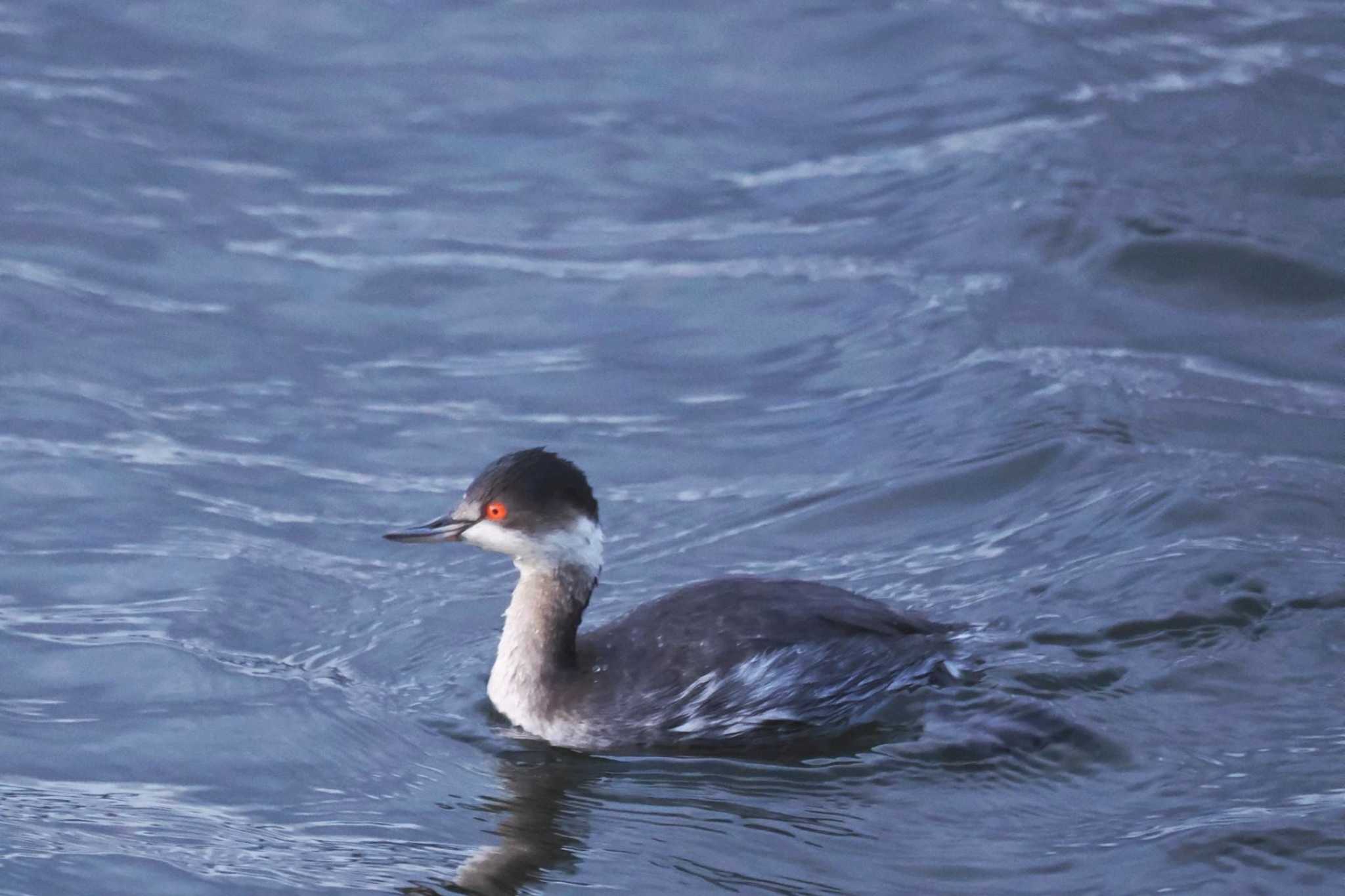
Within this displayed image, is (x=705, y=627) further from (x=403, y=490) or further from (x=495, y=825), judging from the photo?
(x=403, y=490)

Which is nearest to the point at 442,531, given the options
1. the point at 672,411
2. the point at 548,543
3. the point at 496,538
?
the point at 496,538

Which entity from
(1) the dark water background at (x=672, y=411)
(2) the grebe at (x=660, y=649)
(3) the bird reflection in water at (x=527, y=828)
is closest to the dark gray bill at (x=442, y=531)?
(2) the grebe at (x=660, y=649)

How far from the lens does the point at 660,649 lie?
289 inches

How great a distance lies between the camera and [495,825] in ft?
21.7

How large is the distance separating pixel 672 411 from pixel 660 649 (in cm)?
324

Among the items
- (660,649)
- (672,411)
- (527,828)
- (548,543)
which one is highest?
(672,411)

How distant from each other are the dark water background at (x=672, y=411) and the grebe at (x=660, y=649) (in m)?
0.18

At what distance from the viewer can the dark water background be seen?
668cm

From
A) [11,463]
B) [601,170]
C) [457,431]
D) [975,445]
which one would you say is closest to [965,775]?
[975,445]

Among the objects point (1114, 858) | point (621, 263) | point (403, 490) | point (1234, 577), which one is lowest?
point (1114, 858)

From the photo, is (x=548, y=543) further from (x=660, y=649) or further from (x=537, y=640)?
(x=660, y=649)

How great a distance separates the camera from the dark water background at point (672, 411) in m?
6.68

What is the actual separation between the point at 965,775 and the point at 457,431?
3.97 metres

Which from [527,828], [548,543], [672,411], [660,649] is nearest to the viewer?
[527,828]
